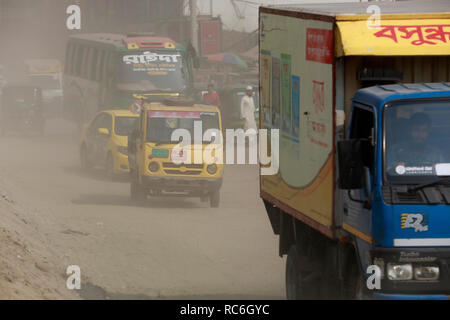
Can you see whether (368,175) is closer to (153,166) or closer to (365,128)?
(365,128)

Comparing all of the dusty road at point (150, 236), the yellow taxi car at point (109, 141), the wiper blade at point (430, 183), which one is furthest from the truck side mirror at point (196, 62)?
the wiper blade at point (430, 183)

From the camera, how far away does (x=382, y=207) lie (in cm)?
787

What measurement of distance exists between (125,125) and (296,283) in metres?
15.3

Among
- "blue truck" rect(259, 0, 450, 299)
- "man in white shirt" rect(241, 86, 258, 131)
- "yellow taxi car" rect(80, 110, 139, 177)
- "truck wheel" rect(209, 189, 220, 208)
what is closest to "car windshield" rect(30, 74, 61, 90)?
"man in white shirt" rect(241, 86, 258, 131)

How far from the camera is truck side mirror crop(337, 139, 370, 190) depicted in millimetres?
7962

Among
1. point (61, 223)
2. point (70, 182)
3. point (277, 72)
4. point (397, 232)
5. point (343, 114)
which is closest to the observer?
point (397, 232)

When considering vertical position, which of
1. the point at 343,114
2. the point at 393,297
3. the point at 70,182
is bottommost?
the point at 70,182

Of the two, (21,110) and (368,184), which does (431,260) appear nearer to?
(368,184)

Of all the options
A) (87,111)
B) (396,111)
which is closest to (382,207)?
(396,111)

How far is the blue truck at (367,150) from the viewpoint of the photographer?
7910mm

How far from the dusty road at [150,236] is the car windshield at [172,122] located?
4.65ft

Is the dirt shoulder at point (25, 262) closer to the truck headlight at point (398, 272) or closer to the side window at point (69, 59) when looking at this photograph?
the truck headlight at point (398, 272)

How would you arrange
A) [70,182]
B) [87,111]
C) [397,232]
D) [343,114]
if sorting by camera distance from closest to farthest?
1. [397,232]
2. [343,114]
3. [70,182]
4. [87,111]

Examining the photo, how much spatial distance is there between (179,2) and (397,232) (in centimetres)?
4766
